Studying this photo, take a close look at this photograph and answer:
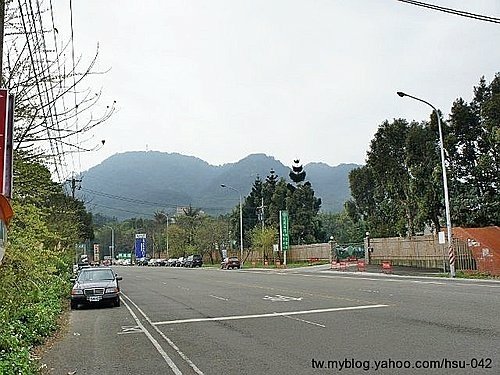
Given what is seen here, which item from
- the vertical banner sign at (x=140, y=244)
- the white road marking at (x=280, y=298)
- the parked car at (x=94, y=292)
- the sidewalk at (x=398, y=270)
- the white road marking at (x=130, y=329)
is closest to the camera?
the white road marking at (x=130, y=329)

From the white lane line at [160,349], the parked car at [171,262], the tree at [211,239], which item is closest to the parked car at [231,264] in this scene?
the tree at [211,239]

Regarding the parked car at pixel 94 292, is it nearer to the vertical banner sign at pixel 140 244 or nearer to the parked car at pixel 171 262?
the parked car at pixel 171 262

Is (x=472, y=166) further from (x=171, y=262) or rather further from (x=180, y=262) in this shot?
(x=171, y=262)

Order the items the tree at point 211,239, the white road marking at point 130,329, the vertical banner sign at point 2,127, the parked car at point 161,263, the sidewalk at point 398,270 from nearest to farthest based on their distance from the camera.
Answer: the vertical banner sign at point 2,127 → the white road marking at point 130,329 → the sidewalk at point 398,270 → the tree at point 211,239 → the parked car at point 161,263

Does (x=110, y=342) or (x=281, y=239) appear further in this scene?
(x=281, y=239)

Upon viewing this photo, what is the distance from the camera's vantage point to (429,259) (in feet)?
153

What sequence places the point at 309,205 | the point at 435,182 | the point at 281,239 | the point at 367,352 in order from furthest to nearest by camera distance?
the point at 309,205
the point at 281,239
the point at 435,182
the point at 367,352

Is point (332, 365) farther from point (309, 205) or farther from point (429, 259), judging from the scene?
point (309, 205)

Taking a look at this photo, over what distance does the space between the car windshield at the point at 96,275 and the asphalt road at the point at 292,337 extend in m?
2.11

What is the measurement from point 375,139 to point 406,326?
43.1m

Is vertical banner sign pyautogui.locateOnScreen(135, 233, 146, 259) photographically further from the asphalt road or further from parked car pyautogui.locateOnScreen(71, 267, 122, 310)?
the asphalt road

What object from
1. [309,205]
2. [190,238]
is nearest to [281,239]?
[309,205]

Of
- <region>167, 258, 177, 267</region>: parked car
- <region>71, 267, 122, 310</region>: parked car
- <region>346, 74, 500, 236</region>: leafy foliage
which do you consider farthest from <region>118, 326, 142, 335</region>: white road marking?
Result: <region>167, 258, 177, 267</region>: parked car

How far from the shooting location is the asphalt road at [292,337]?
9.73m
